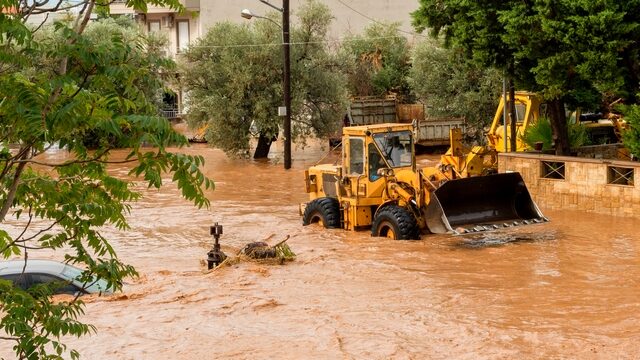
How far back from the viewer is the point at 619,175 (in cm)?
2212

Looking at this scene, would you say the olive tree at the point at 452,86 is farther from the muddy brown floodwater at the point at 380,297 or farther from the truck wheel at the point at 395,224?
the truck wheel at the point at 395,224

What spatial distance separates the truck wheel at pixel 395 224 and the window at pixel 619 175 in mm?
5970

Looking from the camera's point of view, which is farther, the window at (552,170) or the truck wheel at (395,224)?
the window at (552,170)

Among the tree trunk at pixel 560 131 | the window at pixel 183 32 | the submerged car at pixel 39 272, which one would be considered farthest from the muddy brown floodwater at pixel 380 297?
the window at pixel 183 32

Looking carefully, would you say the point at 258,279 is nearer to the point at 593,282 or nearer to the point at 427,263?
the point at 427,263

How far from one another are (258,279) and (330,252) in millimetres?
2422

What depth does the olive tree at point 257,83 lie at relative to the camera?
118 feet

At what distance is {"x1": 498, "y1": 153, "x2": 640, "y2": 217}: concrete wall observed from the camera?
Answer: 2178 centimetres

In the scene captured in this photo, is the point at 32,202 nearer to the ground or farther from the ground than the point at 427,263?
farther from the ground

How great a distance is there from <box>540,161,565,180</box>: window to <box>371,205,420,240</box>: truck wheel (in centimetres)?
631

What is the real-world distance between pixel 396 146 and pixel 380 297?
4742 mm

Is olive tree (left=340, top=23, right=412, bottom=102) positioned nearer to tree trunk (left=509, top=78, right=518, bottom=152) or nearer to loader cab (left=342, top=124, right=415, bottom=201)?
tree trunk (left=509, top=78, right=518, bottom=152)

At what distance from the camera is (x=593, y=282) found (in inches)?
622

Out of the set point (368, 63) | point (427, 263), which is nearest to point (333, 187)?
point (427, 263)
